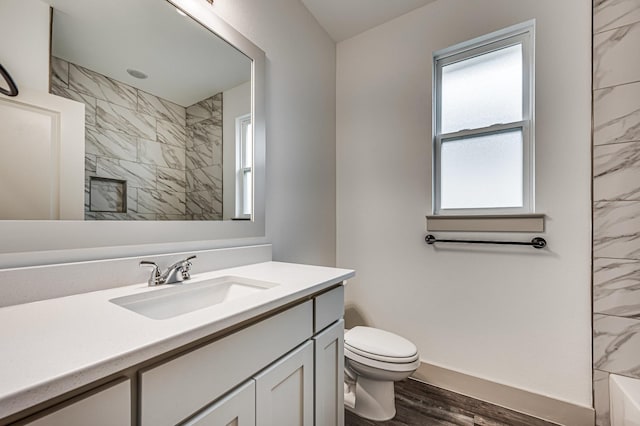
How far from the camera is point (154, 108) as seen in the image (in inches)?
42.0

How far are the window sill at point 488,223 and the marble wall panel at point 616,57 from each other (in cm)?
72

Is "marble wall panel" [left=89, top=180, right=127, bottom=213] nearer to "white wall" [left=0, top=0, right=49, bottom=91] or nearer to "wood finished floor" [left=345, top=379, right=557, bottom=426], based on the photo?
"white wall" [left=0, top=0, right=49, bottom=91]

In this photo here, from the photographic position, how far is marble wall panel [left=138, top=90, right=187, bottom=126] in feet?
3.38

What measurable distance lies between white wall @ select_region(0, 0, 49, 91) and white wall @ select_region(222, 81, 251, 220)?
0.62 meters

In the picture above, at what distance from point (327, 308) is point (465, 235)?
1.11 m

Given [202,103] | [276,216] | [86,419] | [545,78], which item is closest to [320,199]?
[276,216]

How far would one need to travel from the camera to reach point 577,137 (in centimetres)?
142

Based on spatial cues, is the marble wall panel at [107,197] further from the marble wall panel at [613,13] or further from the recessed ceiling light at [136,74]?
the marble wall panel at [613,13]

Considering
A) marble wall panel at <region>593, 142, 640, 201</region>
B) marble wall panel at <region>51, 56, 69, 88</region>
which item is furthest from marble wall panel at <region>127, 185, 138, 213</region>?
marble wall panel at <region>593, 142, 640, 201</region>

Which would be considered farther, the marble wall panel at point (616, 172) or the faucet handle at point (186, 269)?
the marble wall panel at point (616, 172)

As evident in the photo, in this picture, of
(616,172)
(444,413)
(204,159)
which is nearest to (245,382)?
(204,159)

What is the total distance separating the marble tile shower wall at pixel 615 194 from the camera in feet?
4.23

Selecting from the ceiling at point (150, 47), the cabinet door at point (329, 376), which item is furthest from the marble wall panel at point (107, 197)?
the cabinet door at point (329, 376)

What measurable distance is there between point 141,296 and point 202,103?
0.85 metres
